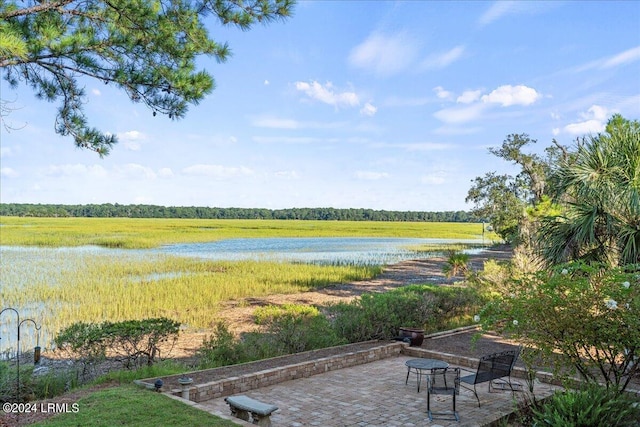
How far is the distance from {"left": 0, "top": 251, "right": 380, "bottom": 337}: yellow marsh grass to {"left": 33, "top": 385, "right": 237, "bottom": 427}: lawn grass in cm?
655

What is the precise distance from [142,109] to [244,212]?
467ft

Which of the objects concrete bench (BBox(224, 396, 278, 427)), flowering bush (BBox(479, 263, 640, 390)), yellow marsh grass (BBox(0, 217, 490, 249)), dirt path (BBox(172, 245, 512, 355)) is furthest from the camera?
yellow marsh grass (BBox(0, 217, 490, 249))

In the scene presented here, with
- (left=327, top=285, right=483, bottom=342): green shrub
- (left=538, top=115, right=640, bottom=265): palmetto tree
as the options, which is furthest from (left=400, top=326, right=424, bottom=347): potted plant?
(left=538, top=115, right=640, bottom=265): palmetto tree

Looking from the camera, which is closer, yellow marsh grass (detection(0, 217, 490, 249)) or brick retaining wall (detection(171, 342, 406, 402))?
→ brick retaining wall (detection(171, 342, 406, 402))

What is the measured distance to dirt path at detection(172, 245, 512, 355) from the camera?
11488 millimetres

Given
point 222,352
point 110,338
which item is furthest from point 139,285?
point 110,338

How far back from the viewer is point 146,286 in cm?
1853

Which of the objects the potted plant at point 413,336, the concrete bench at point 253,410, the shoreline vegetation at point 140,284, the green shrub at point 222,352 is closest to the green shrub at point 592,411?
the concrete bench at point 253,410

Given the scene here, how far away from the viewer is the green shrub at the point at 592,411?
4.43 m

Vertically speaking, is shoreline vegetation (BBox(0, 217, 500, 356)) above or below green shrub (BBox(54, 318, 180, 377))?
below

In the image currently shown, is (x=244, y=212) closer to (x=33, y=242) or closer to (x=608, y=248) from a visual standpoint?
(x=33, y=242)

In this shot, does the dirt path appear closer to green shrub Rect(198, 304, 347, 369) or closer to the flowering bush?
green shrub Rect(198, 304, 347, 369)

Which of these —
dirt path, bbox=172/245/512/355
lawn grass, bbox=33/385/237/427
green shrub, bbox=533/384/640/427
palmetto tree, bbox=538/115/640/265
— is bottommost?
dirt path, bbox=172/245/512/355

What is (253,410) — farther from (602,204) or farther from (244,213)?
(244,213)
